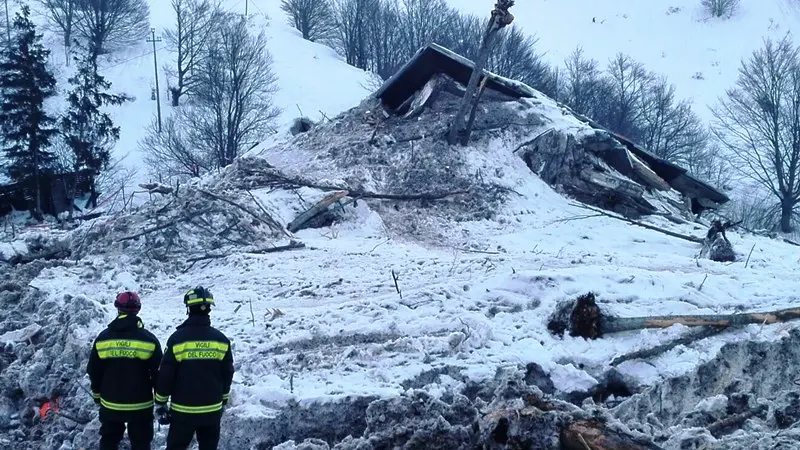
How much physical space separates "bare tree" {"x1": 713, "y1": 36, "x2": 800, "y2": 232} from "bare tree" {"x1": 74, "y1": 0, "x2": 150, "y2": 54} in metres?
35.3

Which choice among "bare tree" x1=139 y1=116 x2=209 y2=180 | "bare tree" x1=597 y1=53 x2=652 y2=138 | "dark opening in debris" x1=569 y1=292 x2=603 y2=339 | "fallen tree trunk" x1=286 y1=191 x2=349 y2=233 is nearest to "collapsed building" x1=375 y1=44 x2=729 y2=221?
"fallen tree trunk" x1=286 y1=191 x2=349 y2=233

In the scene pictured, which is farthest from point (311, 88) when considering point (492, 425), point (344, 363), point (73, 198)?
point (492, 425)

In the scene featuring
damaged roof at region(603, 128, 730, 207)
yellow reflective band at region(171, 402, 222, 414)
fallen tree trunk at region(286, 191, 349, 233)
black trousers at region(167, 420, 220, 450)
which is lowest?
black trousers at region(167, 420, 220, 450)

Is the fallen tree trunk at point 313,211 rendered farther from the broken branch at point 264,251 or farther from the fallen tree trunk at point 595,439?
the fallen tree trunk at point 595,439

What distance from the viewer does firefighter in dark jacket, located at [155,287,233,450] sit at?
5.23 metres

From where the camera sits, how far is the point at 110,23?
145ft

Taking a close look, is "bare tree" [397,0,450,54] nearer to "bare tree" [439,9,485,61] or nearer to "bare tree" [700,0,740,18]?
"bare tree" [439,9,485,61]

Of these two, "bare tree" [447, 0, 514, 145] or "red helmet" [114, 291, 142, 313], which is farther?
"bare tree" [447, 0, 514, 145]

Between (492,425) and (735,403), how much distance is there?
238cm

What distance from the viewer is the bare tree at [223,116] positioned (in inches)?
1236

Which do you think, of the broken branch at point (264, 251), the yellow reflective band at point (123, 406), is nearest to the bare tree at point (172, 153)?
the broken branch at point (264, 251)

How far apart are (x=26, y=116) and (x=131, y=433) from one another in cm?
2365

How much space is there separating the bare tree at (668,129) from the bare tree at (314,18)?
22.9 metres

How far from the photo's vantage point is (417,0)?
46.0 meters
